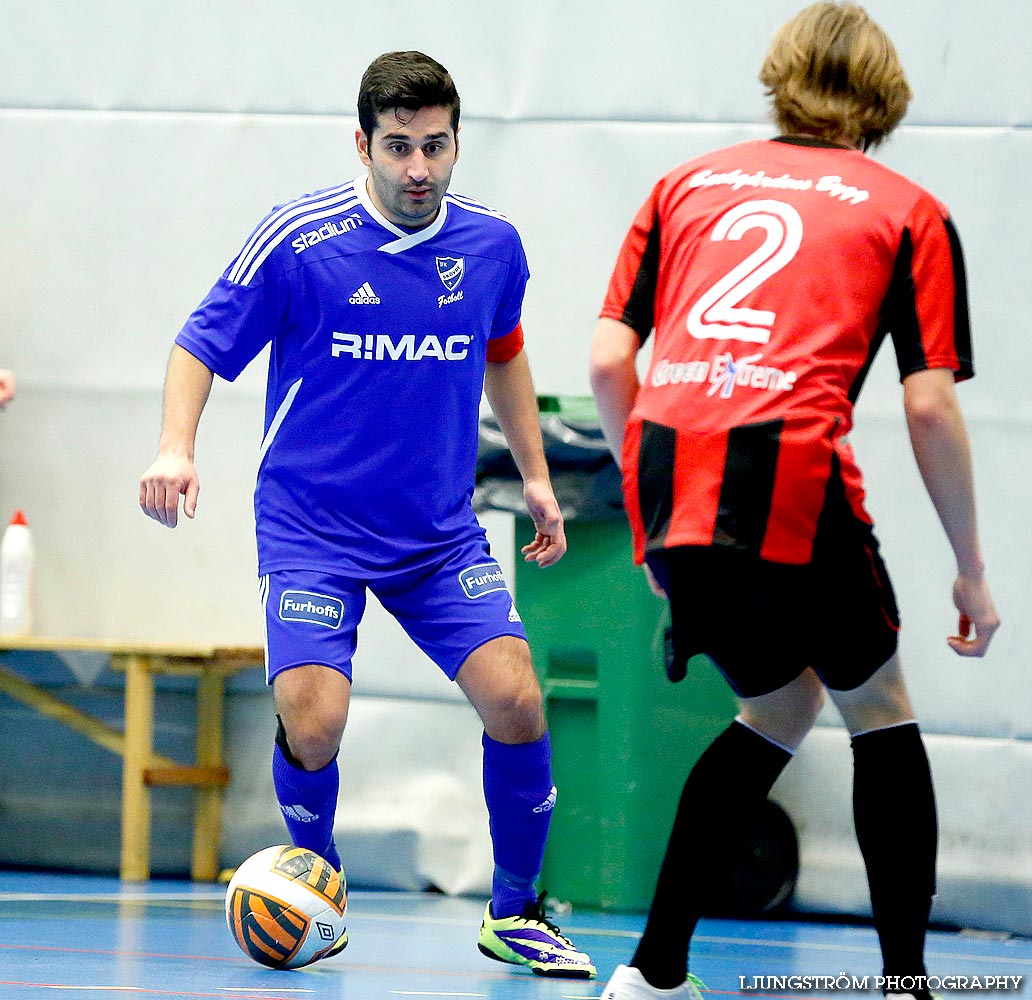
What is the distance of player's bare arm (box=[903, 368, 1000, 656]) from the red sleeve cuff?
1.61m

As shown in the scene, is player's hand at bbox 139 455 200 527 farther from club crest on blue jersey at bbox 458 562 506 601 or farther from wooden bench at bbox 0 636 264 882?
wooden bench at bbox 0 636 264 882

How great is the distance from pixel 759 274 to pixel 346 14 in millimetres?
3439

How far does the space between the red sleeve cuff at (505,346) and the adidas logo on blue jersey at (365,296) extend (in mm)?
403

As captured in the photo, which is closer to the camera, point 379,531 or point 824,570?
point 824,570

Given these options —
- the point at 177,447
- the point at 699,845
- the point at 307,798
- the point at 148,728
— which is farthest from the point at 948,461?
the point at 148,728

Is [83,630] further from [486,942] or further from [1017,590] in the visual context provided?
[1017,590]

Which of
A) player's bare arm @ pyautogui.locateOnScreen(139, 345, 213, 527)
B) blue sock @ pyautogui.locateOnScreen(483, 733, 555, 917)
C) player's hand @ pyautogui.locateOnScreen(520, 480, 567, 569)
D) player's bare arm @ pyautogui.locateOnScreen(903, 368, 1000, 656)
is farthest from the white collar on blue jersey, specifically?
player's bare arm @ pyautogui.locateOnScreen(903, 368, 1000, 656)

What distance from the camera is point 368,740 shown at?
5672 mm

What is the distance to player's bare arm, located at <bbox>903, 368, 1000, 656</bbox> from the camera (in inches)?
102

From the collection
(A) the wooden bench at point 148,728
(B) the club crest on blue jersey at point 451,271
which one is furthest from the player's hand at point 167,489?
(A) the wooden bench at point 148,728

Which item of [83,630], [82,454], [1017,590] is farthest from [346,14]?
[1017,590]

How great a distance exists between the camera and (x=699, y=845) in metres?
2.76

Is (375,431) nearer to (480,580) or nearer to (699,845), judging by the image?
(480,580)

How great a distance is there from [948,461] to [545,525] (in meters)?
1.59
